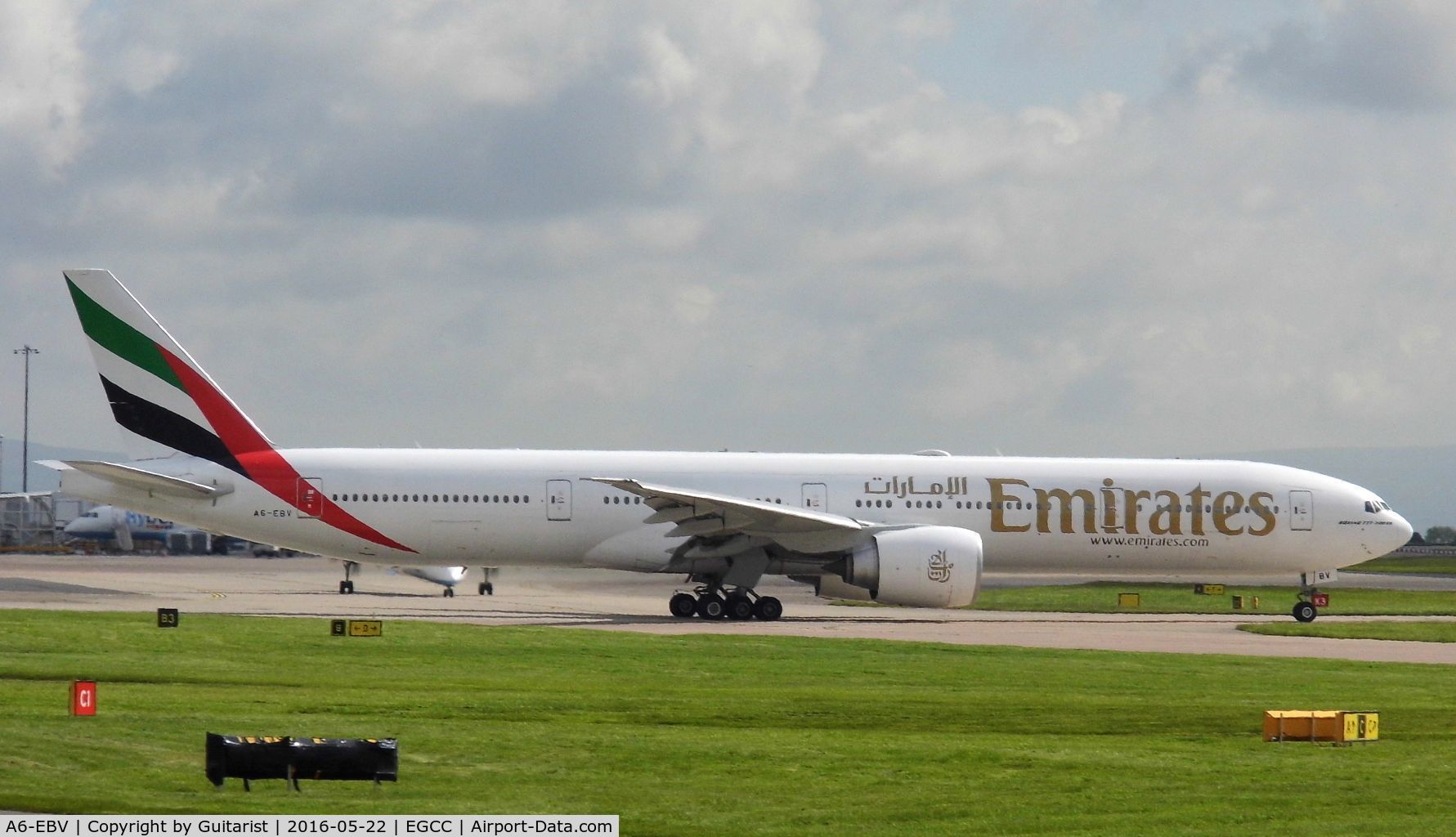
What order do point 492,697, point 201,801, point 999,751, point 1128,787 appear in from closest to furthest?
point 201,801, point 1128,787, point 999,751, point 492,697

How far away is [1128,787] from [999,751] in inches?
75.8

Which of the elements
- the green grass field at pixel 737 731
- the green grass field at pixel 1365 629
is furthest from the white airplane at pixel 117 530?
the green grass field at pixel 737 731

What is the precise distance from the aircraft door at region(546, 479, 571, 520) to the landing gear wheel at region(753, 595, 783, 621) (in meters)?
4.20

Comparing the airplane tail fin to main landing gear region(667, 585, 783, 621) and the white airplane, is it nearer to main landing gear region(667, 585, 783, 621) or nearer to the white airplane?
main landing gear region(667, 585, 783, 621)

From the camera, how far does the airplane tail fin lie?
1346 inches

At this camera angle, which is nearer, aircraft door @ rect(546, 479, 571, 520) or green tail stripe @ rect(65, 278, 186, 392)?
green tail stripe @ rect(65, 278, 186, 392)

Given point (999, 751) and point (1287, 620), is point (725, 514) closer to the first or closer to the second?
point (1287, 620)

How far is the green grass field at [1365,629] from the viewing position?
32.8 m

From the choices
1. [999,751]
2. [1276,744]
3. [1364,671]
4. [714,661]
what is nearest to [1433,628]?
[1364,671]

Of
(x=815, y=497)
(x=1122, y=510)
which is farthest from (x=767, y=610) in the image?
(x=1122, y=510)

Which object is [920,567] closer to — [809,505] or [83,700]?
[809,505]

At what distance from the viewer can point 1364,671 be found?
2497 centimetres

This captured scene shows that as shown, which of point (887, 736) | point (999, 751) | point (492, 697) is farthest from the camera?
point (492, 697)

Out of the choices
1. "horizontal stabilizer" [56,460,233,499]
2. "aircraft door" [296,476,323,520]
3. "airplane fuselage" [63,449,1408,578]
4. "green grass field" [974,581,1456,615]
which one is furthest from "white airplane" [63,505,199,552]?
"aircraft door" [296,476,323,520]
